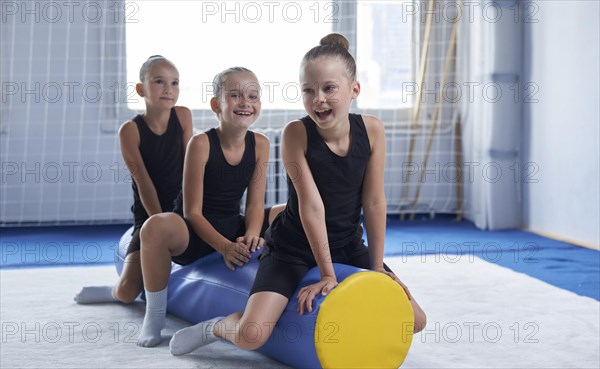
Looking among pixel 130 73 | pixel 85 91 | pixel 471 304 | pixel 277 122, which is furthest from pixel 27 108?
pixel 471 304

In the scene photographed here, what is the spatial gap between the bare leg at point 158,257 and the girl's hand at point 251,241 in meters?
0.15

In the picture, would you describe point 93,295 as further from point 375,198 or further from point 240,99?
point 375,198

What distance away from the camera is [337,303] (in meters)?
1.49

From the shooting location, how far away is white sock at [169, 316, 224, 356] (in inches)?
67.9

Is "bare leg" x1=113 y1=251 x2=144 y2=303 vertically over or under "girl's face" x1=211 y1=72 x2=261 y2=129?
under

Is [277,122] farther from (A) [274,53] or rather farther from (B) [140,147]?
(B) [140,147]

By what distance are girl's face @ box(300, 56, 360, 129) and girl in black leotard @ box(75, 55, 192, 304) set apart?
0.74 meters

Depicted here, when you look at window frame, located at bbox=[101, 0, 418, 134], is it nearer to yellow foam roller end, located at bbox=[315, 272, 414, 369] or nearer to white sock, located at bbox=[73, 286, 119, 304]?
white sock, located at bbox=[73, 286, 119, 304]

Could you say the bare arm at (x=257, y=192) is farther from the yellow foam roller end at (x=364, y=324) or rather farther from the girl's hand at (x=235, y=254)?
the yellow foam roller end at (x=364, y=324)

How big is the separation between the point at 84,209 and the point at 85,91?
67 centimetres

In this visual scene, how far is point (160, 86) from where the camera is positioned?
2223 mm

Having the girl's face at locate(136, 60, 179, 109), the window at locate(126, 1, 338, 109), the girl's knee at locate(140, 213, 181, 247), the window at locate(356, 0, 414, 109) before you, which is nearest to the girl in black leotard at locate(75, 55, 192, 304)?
the girl's face at locate(136, 60, 179, 109)

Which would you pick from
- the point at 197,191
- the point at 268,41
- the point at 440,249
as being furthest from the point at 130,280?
the point at 268,41

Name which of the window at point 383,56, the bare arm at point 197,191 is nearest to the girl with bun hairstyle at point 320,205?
the bare arm at point 197,191
